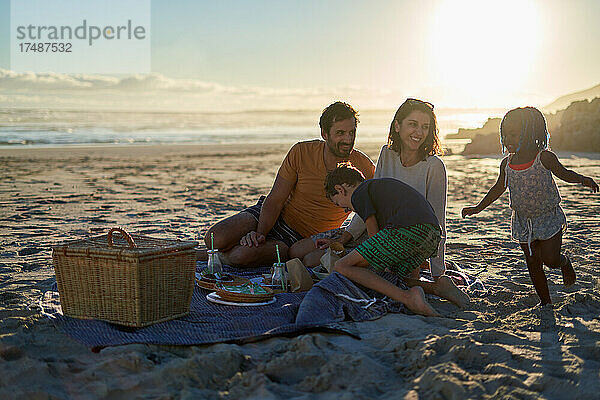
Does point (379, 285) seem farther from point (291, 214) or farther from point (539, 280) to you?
point (291, 214)

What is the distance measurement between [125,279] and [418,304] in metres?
1.83

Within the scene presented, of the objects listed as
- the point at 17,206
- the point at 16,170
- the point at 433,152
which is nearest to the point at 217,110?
the point at 16,170

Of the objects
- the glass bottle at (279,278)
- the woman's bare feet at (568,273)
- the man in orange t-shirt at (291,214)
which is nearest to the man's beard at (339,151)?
the man in orange t-shirt at (291,214)

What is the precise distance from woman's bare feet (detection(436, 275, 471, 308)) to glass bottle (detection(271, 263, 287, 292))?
113 centimetres

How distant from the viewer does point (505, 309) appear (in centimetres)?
388

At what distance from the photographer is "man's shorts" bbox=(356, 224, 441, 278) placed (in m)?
3.90

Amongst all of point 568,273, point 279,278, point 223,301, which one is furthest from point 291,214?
point 568,273

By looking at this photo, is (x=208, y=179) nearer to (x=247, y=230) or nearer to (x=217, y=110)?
(x=247, y=230)

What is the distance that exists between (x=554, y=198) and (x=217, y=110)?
55154 mm

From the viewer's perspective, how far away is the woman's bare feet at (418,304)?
370 cm

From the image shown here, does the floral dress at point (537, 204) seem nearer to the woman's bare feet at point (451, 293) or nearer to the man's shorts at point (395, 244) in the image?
the woman's bare feet at point (451, 293)

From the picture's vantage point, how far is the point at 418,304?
12.2ft

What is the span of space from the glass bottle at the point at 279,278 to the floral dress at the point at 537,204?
5.63 ft

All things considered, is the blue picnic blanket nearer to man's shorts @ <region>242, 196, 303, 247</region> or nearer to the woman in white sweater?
the woman in white sweater
